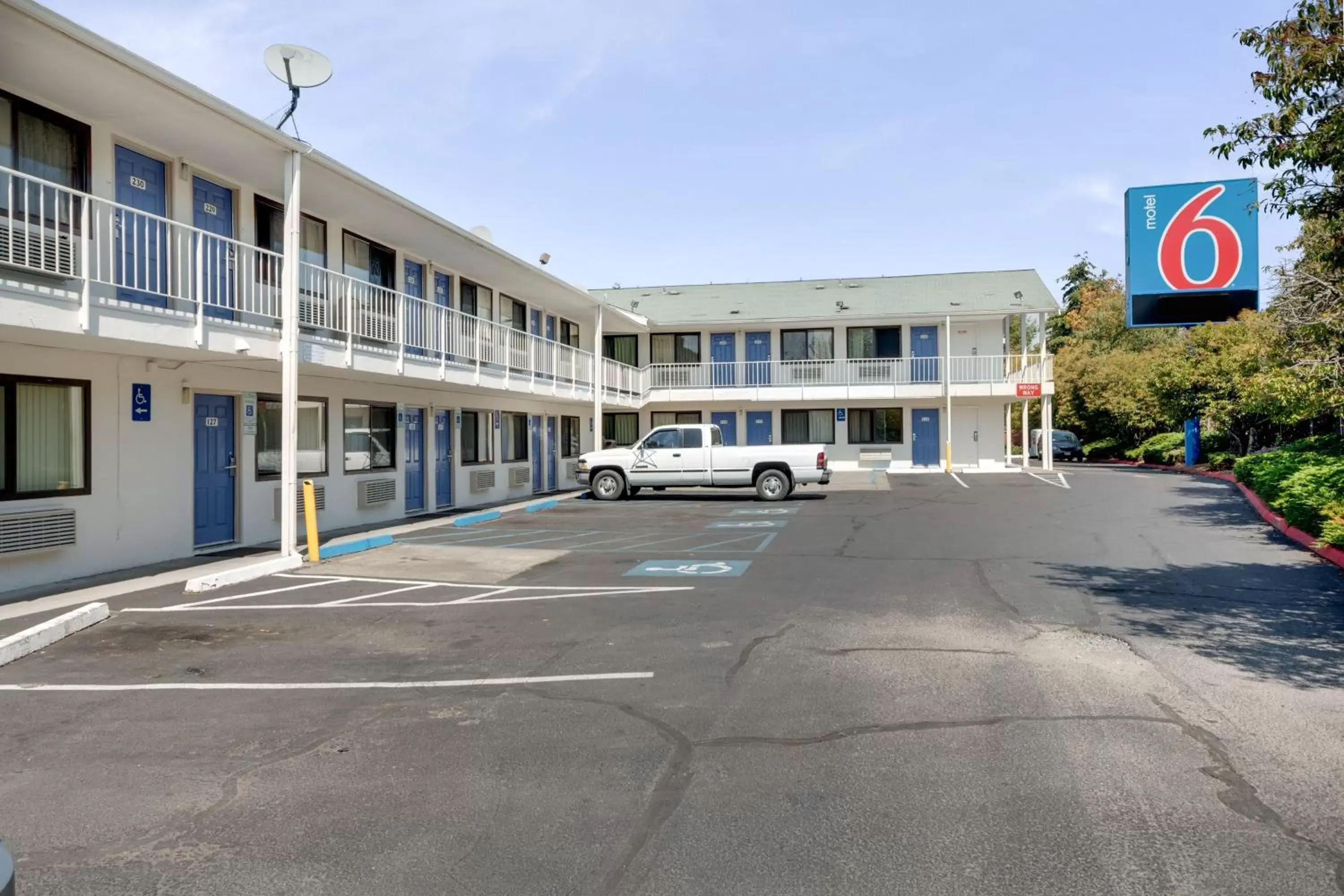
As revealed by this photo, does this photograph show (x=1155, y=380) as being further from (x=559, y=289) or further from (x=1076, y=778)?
(x=1076, y=778)

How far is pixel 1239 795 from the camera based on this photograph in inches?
168

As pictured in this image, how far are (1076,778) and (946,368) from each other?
28.7 metres

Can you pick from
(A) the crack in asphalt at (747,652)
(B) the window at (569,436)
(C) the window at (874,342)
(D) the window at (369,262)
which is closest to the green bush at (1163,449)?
(C) the window at (874,342)

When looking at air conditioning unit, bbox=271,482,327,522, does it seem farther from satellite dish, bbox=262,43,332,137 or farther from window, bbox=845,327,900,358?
window, bbox=845,327,900,358

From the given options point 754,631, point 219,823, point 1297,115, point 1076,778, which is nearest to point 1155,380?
point 1297,115

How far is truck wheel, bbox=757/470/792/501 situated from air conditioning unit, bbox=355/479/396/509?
9097 mm

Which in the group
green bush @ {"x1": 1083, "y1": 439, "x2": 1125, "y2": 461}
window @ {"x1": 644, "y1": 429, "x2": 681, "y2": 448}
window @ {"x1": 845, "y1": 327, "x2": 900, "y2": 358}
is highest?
window @ {"x1": 845, "y1": 327, "x2": 900, "y2": 358}

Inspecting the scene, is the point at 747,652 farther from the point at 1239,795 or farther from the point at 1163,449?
the point at 1163,449

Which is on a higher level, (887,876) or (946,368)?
(946,368)

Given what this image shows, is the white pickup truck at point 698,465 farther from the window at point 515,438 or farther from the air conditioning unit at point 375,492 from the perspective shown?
the air conditioning unit at point 375,492

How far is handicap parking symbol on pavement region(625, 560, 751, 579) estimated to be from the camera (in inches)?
438

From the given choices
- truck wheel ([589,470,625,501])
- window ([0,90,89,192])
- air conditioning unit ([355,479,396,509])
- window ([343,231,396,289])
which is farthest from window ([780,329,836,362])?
window ([0,90,89,192])

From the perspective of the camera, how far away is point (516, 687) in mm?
6270

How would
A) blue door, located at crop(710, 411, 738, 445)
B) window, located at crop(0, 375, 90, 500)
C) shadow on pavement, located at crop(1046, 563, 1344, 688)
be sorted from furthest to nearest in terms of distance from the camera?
1. blue door, located at crop(710, 411, 738, 445)
2. window, located at crop(0, 375, 90, 500)
3. shadow on pavement, located at crop(1046, 563, 1344, 688)
